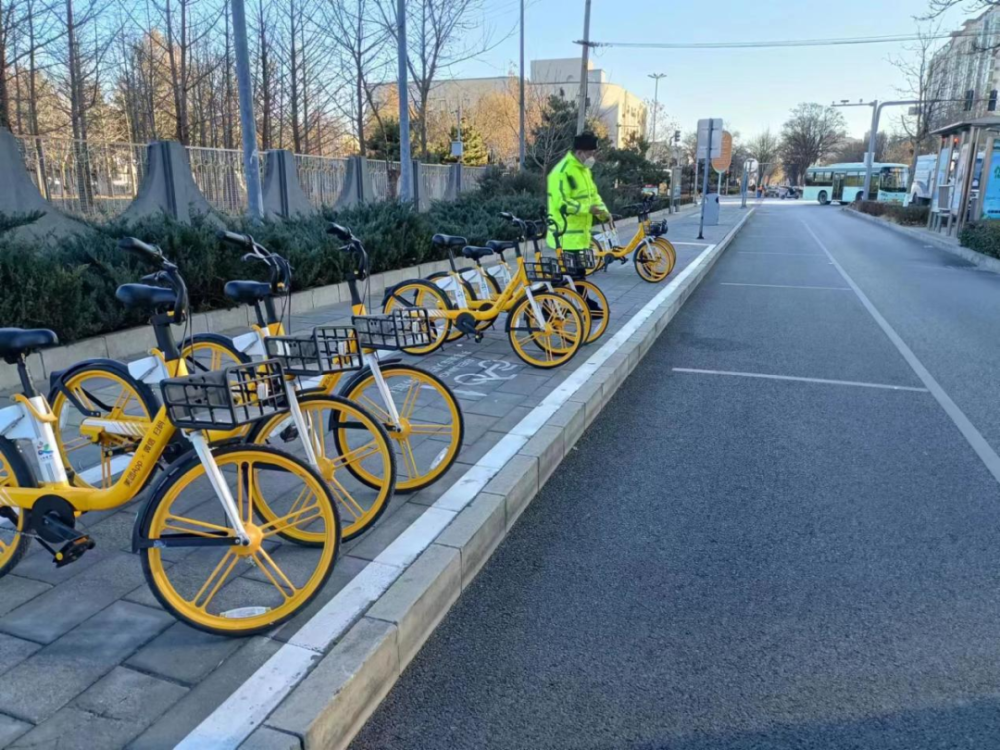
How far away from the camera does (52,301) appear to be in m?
5.59

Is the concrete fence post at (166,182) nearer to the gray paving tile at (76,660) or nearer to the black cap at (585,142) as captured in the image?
the black cap at (585,142)

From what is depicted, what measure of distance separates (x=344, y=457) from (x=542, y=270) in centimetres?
386

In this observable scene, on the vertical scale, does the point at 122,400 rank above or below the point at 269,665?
above

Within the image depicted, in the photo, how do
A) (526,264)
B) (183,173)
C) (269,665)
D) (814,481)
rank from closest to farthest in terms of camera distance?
1. (269,665)
2. (814,481)
3. (526,264)
4. (183,173)

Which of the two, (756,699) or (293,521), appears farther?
(293,521)

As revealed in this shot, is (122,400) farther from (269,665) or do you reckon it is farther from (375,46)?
(375,46)

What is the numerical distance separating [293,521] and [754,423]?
3.63 meters

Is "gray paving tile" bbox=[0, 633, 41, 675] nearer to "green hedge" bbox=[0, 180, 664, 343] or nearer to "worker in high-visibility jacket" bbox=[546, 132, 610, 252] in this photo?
"green hedge" bbox=[0, 180, 664, 343]

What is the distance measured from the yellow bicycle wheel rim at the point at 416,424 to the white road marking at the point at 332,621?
0.56 ft

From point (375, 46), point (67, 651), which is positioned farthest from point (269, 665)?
point (375, 46)

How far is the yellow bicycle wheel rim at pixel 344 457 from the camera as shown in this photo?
3244 millimetres

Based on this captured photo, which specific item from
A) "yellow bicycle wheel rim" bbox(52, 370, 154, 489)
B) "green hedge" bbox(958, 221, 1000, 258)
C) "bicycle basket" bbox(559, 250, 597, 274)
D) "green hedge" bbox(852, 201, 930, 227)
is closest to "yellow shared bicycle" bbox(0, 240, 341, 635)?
"yellow bicycle wheel rim" bbox(52, 370, 154, 489)

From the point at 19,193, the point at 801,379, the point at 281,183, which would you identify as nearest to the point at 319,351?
the point at 801,379

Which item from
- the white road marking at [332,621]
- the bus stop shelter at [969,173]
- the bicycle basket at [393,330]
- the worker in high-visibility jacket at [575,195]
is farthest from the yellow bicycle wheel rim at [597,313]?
the bus stop shelter at [969,173]
